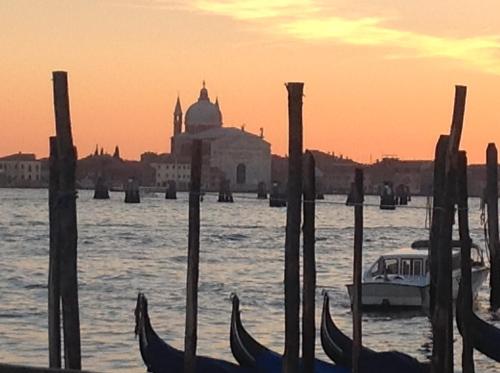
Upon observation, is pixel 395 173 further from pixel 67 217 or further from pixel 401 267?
pixel 67 217

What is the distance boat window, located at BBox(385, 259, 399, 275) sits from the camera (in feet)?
57.4

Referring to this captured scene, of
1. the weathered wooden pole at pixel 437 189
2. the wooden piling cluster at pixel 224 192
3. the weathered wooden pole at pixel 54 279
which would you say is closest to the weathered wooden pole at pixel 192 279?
the weathered wooden pole at pixel 54 279

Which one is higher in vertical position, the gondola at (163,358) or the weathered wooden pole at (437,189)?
the weathered wooden pole at (437,189)

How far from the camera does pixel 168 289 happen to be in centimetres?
2038

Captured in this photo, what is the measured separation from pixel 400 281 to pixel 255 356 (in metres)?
7.42

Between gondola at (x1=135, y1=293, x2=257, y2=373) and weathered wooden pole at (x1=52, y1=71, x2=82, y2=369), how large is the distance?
1.26 m

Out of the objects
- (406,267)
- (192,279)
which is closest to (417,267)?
(406,267)

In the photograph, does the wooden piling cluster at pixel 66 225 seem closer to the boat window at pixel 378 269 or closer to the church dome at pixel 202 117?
the boat window at pixel 378 269

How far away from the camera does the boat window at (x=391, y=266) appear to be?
→ 57.4 feet

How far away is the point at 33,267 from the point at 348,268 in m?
5.13

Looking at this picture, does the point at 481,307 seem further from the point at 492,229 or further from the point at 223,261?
the point at 223,261

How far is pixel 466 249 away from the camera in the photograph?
410 inches

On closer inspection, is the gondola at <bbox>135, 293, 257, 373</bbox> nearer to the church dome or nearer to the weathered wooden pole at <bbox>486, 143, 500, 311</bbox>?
the weathered wooden pole at <bbox>486, 143, 500, 311</bbox>

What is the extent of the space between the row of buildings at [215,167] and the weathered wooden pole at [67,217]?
85.7 m
